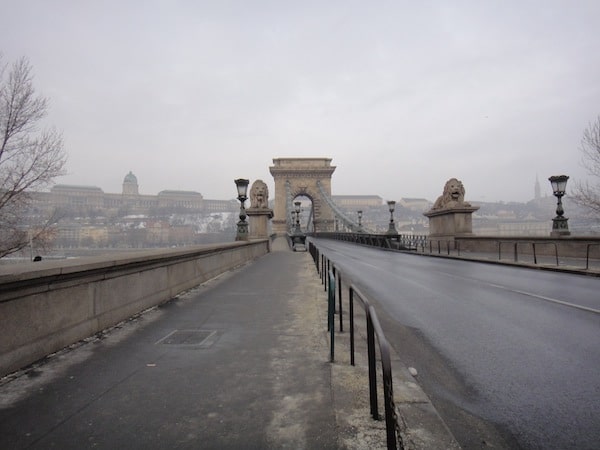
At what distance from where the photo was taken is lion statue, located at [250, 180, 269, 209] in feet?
88.9

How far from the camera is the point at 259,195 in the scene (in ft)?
88.9

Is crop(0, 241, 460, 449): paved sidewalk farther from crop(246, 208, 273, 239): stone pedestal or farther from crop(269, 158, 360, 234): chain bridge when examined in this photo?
crop(269, 158, 360, 234): chain bridge

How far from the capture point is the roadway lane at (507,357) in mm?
3002

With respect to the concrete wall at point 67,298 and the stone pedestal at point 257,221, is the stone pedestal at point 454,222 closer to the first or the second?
the stone pedestal at point 257,221

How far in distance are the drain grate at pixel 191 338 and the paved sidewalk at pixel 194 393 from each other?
0.01 meters

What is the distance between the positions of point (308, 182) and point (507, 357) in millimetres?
92249

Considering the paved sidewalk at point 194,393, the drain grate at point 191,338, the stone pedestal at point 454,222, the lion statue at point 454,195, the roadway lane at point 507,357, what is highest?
the lion statue at point 454,195

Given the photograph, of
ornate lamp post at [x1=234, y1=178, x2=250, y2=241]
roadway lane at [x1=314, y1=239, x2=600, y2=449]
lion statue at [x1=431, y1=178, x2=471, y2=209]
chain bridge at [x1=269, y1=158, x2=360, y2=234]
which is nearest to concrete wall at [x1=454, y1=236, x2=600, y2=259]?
lion statue at [x1=431, y1=178, x2=471, y2=209]

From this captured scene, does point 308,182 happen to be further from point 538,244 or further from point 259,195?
point 538,244

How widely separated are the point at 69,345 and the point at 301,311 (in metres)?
3.66

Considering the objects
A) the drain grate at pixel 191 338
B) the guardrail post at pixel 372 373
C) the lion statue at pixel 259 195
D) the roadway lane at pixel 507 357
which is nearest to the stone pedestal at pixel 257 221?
the lion statue at pixel 259 195

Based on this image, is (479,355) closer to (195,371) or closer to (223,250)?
(195,371)

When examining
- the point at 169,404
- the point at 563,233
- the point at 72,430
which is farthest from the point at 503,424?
the point at 563,233

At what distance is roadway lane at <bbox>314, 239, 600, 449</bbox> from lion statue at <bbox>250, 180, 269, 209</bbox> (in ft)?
60.2
